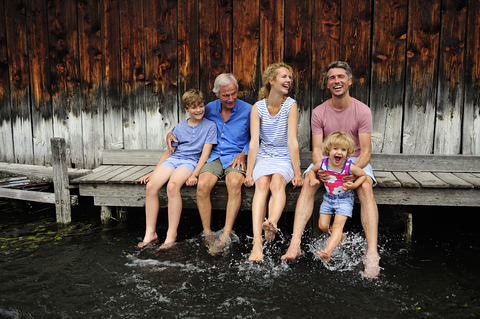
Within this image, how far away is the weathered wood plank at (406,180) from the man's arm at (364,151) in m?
0.46

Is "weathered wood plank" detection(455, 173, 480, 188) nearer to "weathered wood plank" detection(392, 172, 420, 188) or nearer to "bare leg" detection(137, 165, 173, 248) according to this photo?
"weathered wood plank" detection(392, 172, 420, 188)

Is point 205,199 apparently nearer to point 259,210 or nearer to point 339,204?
point 259,210

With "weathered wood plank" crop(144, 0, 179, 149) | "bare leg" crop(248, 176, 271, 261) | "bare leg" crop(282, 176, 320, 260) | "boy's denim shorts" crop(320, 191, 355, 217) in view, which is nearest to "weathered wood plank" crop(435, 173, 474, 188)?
"boy's denim shorts" crop(320, 191, 355, 217)

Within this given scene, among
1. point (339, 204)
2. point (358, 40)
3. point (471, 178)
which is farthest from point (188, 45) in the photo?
point (471, 178)

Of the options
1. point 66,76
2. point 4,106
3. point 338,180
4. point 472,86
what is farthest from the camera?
point 4,106

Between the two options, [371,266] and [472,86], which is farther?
[472,86]

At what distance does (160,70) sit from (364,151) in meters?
2.40

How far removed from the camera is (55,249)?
3434 millimetres

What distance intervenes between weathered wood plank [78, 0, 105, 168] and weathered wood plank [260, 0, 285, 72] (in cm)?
186

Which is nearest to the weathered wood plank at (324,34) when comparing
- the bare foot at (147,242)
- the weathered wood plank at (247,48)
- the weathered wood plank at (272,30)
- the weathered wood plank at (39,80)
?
the weathered wood plank at (272,30)

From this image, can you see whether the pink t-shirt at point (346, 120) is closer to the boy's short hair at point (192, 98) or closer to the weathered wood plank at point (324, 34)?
the weathered wood plank at point (324, 34)

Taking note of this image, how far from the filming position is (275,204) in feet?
10.5

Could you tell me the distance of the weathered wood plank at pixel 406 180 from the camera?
3430 millimetres

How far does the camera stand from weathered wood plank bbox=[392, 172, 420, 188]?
3.43 meters
